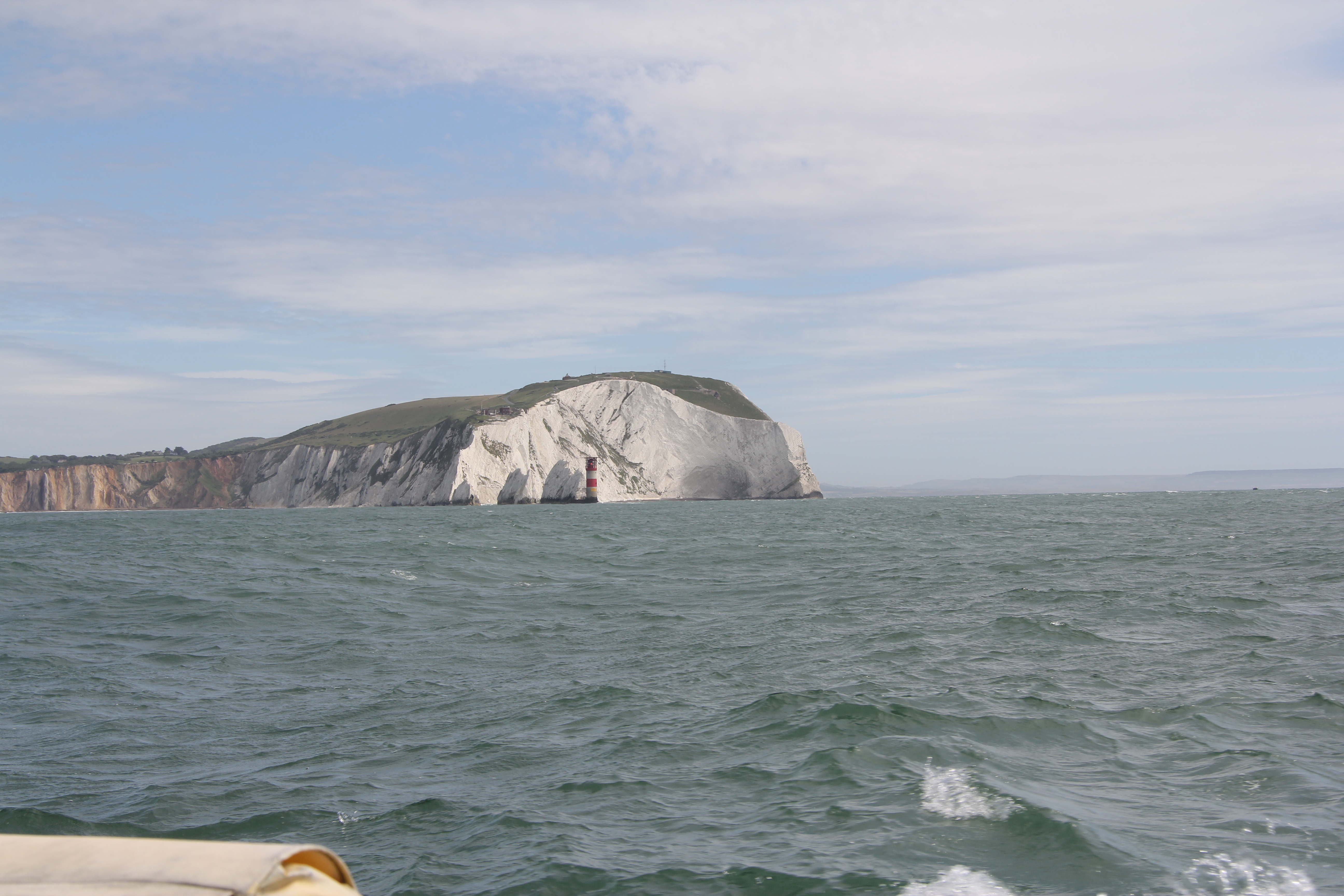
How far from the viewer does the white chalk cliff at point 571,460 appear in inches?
5118

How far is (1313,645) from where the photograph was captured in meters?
15.6

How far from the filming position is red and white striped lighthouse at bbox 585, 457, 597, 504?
427ft

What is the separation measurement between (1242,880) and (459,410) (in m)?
170

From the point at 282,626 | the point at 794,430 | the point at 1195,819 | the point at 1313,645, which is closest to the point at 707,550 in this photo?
the point at 282,626

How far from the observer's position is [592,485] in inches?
5133

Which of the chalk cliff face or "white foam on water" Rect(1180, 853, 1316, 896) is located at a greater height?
the chalk cliff face

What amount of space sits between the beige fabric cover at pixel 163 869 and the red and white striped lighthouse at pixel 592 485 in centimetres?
12792

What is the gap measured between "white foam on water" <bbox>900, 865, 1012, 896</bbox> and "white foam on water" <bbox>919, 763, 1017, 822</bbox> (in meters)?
1.14

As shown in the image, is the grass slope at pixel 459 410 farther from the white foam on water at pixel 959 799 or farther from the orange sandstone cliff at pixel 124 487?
the white foam on water at pixel 959 799

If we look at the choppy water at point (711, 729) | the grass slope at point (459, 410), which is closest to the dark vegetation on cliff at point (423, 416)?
the grass slope at point (459, 410)

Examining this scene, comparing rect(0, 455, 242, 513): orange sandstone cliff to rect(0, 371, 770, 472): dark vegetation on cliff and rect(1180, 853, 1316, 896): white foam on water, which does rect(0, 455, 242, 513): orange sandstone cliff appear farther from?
rect(1180, 853, 1316, 896): white foam on water

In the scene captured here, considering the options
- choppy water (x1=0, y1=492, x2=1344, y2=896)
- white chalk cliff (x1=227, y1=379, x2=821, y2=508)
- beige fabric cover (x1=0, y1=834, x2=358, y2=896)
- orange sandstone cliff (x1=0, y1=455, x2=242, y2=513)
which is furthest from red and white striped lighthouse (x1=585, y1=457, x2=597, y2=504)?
beige fabric cover (x1=0, y1=834, x2=358, y2=896)

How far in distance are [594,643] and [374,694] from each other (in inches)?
190

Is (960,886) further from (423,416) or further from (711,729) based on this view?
(423,416)
